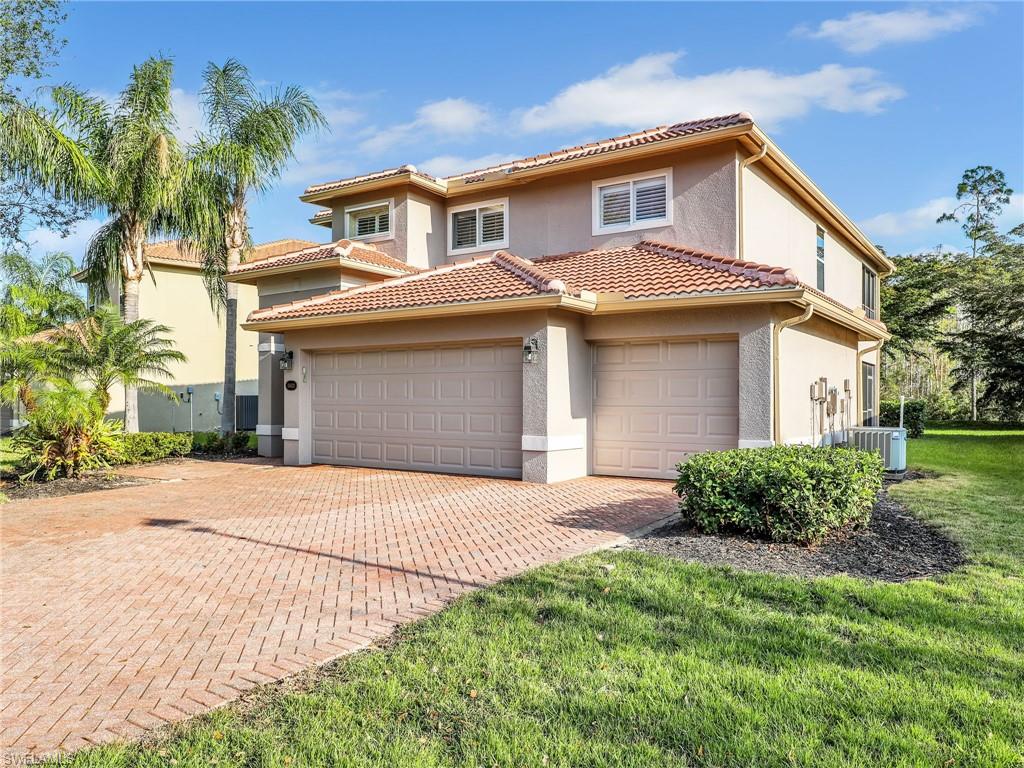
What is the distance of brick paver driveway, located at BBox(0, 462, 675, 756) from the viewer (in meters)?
4.03

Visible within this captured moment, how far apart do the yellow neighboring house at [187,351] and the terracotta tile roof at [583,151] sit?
1042 cm

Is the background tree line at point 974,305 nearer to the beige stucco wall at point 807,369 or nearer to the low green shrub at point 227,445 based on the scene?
the beige stucco wall at point 807,369

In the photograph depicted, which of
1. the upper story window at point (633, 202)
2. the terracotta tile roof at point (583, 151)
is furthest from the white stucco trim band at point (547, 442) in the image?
the terracotta tile roof at point (583, 151)

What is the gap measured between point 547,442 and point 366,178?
9825mm

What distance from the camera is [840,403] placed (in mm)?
16312

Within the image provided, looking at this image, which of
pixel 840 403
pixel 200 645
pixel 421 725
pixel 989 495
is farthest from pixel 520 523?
pixel 840 403

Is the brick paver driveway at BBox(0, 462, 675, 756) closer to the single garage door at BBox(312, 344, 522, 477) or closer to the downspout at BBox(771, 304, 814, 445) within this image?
the single garage door at BBox(312, 344, 522, 477)

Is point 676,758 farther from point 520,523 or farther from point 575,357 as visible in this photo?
point 575,357

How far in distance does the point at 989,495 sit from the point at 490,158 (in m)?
14.3

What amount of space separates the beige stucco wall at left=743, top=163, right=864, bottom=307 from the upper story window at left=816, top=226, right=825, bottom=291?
0.88 feet

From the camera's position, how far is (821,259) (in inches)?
718

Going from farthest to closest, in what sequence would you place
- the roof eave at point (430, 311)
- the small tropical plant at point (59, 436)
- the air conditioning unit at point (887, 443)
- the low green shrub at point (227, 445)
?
the low green shrub at point (227, 445)
the air conditioning unit at point (887, 443)
the small tropical plant at point (59, 436)
the roof eave at point (430, 311)

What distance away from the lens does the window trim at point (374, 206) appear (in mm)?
17750

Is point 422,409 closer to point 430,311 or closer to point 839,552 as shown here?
point 430,311
